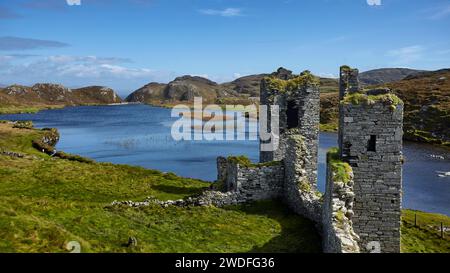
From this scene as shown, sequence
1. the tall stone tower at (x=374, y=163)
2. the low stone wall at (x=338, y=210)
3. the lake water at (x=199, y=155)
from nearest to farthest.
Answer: the low stone wall at (x=338, y=210)
the tall stone tower at (x=374, y=163)
the lake water at (x=199, y=155)

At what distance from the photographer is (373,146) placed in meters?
19.6

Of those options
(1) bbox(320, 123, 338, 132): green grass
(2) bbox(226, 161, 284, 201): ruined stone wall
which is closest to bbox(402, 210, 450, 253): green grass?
(2) bbox(226, 161, 284, 201): ruined stone wall

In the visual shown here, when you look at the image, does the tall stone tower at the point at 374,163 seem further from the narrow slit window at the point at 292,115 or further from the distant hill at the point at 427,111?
the distant hill at the point at 427,111

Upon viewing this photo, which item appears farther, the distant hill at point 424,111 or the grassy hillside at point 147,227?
the distant hill at point 424,111

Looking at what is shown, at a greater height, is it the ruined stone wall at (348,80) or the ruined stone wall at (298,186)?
the ruined stone wall at (348,80)

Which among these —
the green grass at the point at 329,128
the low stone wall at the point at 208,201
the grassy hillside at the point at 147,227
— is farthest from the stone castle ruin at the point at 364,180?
the green grass at the point at 329,128

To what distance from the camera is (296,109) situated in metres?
31.7

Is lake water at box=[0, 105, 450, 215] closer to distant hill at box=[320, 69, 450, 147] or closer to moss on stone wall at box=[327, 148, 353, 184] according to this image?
distant hill at box=[320, 69, 450, 147]

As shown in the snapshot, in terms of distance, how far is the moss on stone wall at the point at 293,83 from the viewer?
3125cm

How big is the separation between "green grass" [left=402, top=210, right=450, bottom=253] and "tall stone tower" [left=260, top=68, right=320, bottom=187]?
10323mm

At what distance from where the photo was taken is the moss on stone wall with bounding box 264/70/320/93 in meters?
31.2
